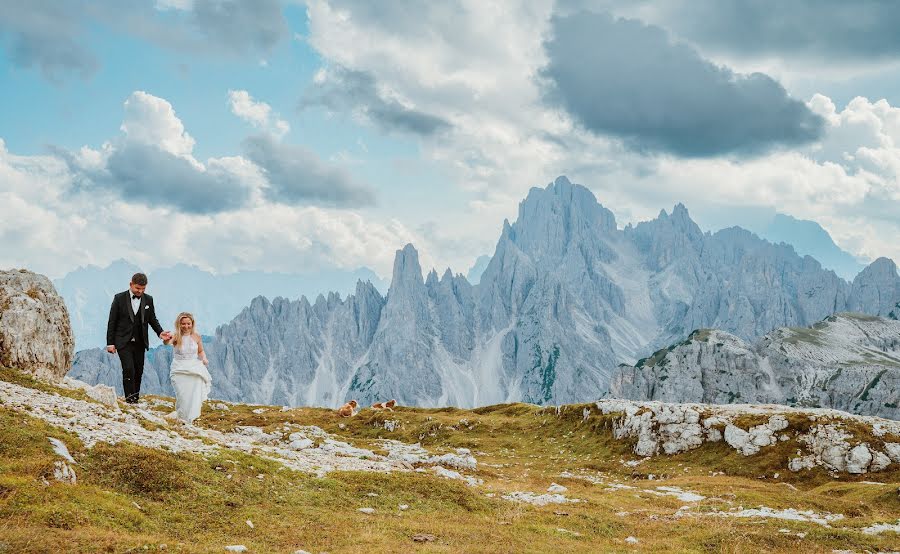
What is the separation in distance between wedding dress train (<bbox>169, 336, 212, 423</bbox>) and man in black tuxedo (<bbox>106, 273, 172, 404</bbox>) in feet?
3.38

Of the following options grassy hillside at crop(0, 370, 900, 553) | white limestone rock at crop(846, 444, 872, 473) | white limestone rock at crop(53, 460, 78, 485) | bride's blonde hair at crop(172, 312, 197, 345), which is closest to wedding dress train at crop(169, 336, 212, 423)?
bride's blonde hair at crop(172, 312, 197, 345)

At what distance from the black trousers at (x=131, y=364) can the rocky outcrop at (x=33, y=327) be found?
4.04 metres

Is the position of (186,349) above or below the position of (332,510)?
above

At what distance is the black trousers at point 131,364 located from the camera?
28000 mm

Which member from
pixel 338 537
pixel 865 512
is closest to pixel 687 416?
pixel 865 512

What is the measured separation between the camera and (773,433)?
53.5 meters

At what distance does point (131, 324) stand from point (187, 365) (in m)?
3.74

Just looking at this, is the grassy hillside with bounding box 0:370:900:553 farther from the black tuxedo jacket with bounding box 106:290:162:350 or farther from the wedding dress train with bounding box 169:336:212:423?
the black tuxedo jacket with bounding box 106:290:162:350

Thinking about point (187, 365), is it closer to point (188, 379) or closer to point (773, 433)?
point (188, 379)

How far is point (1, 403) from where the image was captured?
A: 21.1 meters

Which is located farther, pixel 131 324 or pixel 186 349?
pixel 131 324

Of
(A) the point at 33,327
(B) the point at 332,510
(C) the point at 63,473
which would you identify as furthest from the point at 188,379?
(B) the point at 332,510

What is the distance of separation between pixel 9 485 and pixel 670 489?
38.7 metres

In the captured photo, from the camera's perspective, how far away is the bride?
27016 millimetres
